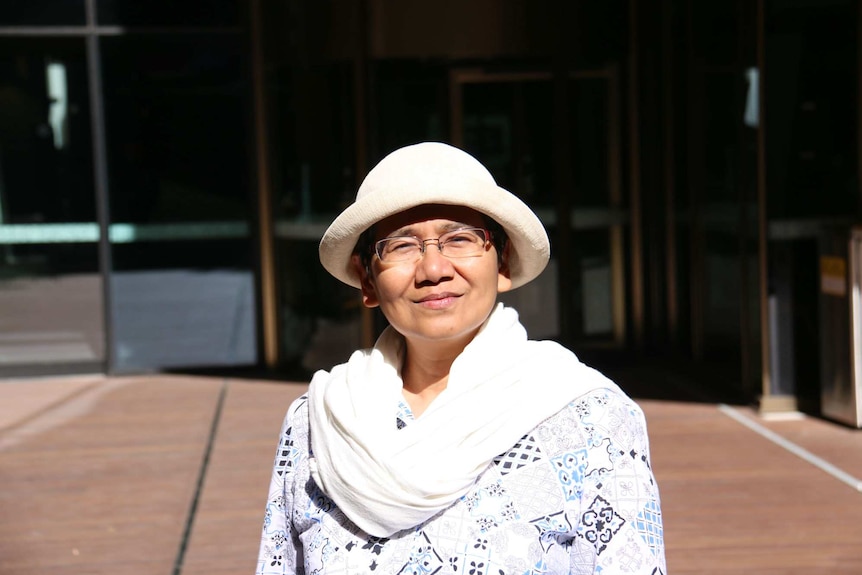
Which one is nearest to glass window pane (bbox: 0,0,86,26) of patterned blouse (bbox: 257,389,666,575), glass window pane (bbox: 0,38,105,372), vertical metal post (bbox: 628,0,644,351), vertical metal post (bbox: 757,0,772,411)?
glass window pane (bbox: 0,38,105,372)

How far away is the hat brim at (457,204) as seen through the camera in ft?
6.63

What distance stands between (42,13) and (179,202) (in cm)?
175

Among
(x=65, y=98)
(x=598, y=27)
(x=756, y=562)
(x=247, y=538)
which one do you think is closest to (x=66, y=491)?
(x=247, y=538)

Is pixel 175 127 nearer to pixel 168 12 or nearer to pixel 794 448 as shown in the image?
pixel 168 12

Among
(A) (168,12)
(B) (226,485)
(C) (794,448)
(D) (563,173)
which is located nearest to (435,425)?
(B) (226,485)

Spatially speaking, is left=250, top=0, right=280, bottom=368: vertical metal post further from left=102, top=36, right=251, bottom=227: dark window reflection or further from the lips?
the lips

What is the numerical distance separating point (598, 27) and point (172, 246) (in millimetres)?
3667

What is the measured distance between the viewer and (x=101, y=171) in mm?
9203

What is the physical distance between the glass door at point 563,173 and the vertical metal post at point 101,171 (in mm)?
2727

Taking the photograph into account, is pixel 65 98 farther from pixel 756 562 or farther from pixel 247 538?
pixel 756 562

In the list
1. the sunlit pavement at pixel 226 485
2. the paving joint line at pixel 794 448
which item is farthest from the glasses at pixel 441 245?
the paving joint line at pixel 794 448

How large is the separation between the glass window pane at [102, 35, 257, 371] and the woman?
732cm

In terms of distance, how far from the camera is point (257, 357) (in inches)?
376

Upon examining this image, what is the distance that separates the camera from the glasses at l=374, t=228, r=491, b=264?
2098 mm
